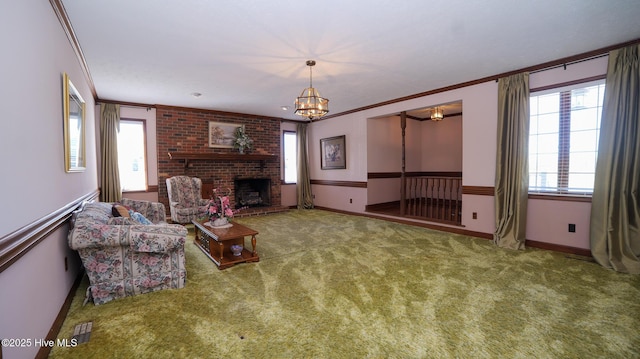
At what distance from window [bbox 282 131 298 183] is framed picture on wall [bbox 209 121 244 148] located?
148 centimetres

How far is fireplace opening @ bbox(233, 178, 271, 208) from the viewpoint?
6.98 metres

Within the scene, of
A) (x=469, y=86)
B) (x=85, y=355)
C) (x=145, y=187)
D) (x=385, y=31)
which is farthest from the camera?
(x=145, y=187)

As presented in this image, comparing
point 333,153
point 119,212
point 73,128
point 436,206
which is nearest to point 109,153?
point 73,128

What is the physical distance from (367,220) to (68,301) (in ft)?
15.7

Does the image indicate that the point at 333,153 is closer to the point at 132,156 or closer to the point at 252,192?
the point at 252,192

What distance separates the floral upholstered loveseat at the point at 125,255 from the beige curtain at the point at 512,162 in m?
4.28

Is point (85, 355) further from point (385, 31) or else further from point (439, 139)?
point (439, 139)

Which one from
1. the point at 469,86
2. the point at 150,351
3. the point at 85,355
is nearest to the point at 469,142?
the point at 469,86

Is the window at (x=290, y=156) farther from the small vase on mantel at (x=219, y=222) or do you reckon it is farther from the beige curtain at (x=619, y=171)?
the beige curtain at (x=619, y=171)

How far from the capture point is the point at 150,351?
1.76 m

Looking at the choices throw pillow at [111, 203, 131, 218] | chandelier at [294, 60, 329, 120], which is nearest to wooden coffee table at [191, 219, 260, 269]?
throw pillow at [111, 203, 131, 218]

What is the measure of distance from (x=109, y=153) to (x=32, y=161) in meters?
4.26

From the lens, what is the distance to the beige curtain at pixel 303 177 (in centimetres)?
763

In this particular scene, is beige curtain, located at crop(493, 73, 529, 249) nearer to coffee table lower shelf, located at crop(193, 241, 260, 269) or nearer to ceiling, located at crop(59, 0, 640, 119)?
ceiling, located at crop(59, 0, 640, 119)
